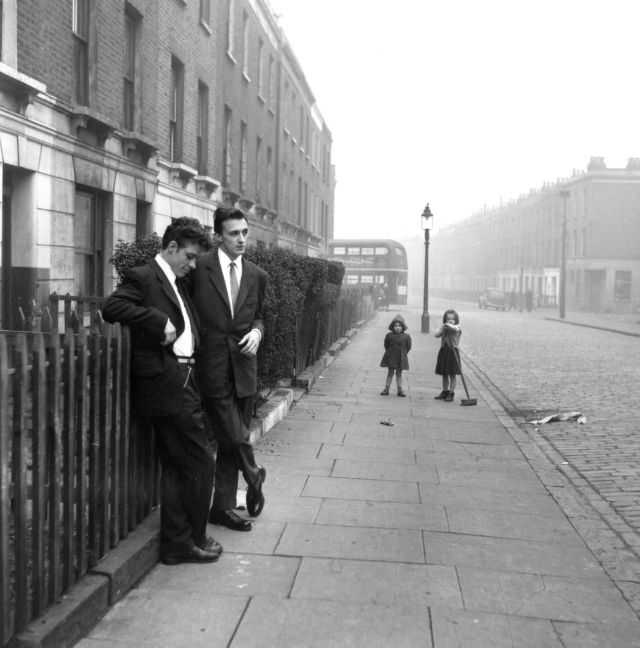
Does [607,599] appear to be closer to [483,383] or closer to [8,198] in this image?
[8,198]

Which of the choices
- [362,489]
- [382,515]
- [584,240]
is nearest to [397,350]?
[362,489]

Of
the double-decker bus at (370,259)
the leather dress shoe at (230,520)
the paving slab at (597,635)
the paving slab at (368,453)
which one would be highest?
the double-decker bus at (370,259)

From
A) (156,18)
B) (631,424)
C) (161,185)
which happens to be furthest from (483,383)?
(156,18)

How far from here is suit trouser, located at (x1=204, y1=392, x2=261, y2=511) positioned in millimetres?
4617

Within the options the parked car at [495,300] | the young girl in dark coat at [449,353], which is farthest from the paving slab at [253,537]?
the parked car at [495,300]

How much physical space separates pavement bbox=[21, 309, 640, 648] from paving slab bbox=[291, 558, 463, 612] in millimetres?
11

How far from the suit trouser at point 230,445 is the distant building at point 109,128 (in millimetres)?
5915

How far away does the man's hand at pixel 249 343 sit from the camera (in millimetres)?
4527

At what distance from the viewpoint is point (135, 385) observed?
4051 mm

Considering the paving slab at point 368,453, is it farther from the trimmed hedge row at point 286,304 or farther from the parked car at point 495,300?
the parked car at point 495,300

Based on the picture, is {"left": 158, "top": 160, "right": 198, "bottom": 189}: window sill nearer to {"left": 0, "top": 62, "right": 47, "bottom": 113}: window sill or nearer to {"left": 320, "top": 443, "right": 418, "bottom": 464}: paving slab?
{"left": 0, "top": 62, "right": 47, "bottom": 113}: window sill

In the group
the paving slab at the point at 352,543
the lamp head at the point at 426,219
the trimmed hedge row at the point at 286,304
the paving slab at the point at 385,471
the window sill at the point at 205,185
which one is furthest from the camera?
the lamp head at the point at 426,219

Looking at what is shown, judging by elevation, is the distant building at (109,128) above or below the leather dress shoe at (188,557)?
above

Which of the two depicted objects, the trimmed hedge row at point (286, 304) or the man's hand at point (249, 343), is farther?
the trimmed hedge row at point (286, 304)
